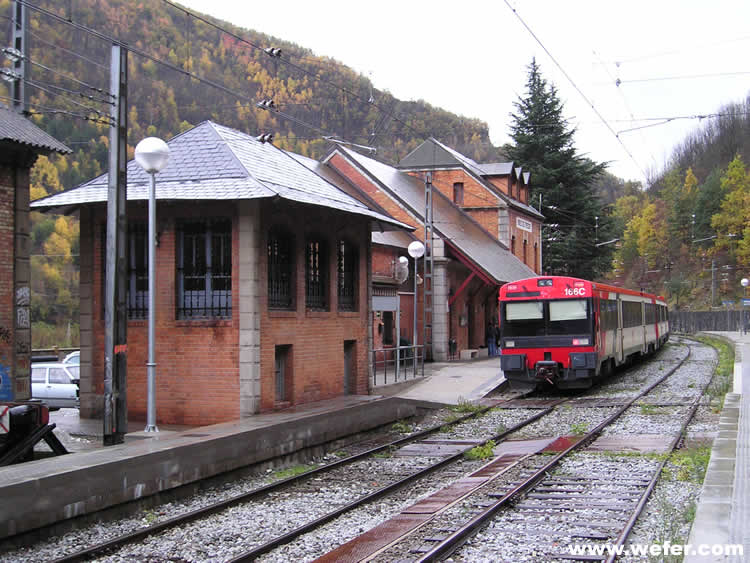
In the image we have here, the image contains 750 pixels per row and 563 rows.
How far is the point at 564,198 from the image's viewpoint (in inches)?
2085

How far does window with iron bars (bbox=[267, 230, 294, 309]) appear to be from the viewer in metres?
15.8

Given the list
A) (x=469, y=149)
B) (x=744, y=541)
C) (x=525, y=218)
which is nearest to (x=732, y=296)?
(x=469, y=149)

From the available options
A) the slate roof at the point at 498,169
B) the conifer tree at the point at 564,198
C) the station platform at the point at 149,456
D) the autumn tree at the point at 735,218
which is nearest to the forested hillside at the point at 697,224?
the autumn tree at the point at 735,218

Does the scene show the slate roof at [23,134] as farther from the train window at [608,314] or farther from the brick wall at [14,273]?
the train window at [608,314]

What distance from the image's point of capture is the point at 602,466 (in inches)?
460

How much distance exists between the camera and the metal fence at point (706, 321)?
2781 inches

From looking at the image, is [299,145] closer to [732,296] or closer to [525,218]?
[525,218]

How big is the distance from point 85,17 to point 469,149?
39.2 m

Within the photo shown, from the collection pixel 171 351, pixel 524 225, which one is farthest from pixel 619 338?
pixel 524 225

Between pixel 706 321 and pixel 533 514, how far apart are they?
7089cm

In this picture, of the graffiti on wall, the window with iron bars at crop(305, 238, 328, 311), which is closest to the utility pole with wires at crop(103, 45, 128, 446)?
the graffiti on wall

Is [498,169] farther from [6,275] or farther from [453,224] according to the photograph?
[6,275]

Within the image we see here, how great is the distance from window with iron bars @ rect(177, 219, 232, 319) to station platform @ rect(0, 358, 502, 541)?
221 cm

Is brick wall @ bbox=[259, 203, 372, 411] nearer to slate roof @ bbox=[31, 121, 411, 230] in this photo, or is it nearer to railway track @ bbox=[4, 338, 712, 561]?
slate roof @ bbox=[31, 121, 411, 230]
